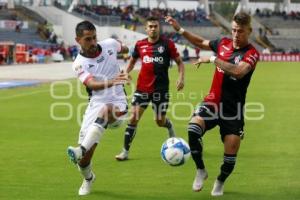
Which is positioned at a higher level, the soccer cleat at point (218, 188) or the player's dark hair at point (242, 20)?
the player's dark hair at point (242, 20)

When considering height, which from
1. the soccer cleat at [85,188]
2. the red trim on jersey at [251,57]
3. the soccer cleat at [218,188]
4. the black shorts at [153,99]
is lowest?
the black shorts at [153,99]

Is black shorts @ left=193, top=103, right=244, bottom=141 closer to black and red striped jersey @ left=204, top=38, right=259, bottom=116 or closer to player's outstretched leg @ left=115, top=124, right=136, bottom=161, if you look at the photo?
black and red striped jersey @ left=204, top=38, right=259, bottom=116

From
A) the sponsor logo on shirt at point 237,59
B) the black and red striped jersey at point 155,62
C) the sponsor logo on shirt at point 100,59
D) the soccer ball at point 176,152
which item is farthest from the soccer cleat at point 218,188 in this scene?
the black and red striped jersey at point 155,62

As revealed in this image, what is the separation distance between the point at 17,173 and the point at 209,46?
3585 mm

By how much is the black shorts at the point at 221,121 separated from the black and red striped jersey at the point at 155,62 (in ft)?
10.5

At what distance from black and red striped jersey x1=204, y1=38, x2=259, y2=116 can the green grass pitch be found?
1.16m

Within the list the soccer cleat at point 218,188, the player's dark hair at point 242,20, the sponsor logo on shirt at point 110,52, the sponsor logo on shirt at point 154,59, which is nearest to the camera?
the player's dark hair at point 242,20

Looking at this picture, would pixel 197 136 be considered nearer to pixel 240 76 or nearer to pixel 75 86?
pixel 240 76

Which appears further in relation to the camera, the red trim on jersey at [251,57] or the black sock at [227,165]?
the black sock at [227,165]

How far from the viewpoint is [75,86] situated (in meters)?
31.3

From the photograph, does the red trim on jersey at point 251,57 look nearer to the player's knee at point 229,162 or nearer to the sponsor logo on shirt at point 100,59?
the player's knee at point 229,162

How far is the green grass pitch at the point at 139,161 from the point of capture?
9.36m

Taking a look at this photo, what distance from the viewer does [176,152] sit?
9.25 meters

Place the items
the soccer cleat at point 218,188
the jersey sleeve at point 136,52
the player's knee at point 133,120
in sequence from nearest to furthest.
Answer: the soccer cleat at point 218,188 < the player's knee at point 133,120 < the jersey sleeve at point 136,52
